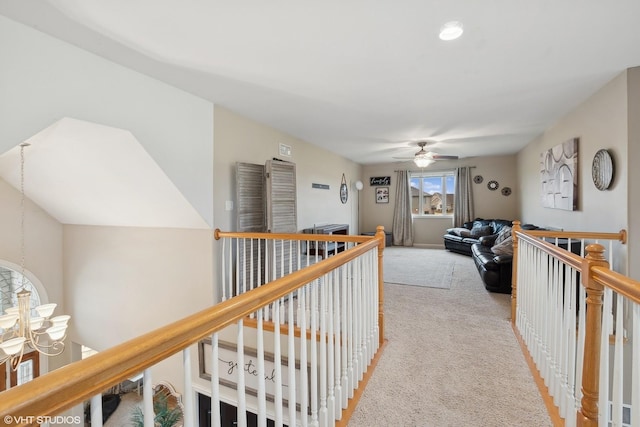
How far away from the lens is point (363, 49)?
228 centimetres

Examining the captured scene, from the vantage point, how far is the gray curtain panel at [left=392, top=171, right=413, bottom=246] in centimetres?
837

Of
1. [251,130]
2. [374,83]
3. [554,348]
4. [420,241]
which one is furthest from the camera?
[420,241]

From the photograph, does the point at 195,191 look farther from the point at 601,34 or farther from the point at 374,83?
the point at 601,34

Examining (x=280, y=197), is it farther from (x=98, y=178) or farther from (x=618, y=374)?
(x=618, y=374)

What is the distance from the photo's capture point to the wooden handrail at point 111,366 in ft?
1.61

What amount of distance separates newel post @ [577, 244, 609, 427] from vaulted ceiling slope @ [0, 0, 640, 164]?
5.02 feet

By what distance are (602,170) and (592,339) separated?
102 inches

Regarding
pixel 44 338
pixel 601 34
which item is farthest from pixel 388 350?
pixel 44 338

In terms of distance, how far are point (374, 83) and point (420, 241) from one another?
6.30m

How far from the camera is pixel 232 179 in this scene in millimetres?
3799

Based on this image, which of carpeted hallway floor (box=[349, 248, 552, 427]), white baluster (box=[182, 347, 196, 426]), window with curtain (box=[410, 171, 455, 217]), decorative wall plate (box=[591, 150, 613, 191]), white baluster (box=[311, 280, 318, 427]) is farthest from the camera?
window with curtain (box=[410, 171, 455, 217])

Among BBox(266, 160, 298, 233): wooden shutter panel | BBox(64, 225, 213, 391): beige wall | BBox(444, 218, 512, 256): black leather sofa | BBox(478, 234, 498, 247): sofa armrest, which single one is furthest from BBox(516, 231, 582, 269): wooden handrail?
BBox(444, 218, 512, 256): black leather sofa

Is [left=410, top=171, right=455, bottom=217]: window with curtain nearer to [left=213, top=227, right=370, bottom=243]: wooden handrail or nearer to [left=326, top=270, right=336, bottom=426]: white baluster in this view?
[left=213, top=227, right=370, bottom=243]: wooden handrail

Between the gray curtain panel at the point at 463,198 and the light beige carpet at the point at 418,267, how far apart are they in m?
1.08
